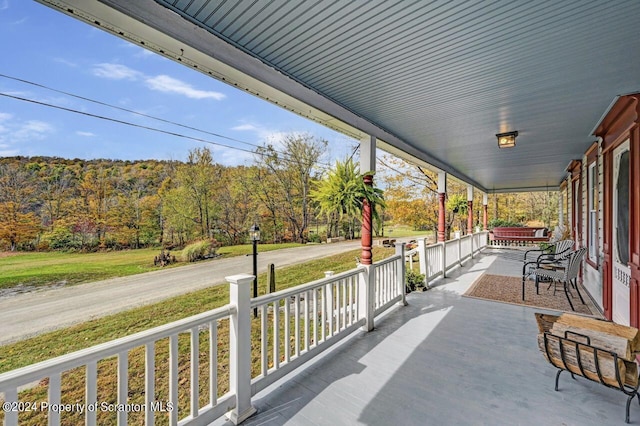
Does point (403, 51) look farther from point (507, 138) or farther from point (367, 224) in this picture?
point (507, 138)

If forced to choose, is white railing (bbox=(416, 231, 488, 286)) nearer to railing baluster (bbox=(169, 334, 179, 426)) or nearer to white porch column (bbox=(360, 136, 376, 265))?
white porch column (bbox=(360, 136, 376, 265))

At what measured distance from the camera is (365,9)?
1.63 meters

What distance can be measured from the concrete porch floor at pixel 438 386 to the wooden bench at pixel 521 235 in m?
10.8

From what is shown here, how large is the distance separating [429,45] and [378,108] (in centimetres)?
127

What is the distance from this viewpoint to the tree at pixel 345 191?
341 centimetres

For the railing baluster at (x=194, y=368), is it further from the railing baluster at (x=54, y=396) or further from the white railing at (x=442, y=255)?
the white railing at (x=442, y=255)

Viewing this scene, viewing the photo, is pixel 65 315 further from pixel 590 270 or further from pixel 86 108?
pixel 590 270

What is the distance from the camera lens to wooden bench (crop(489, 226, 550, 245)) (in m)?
12.1

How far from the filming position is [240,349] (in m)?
1.91

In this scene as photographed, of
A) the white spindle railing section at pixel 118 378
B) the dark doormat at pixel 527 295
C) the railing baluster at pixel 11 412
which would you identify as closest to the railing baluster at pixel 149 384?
the white spindle railing section at pixel 118 378

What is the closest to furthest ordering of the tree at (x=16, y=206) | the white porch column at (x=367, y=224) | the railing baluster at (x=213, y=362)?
the railing baluster at (x=213, y=362) < the white porch column at (x=367, y=224) < the tree at (x=16, y=206)

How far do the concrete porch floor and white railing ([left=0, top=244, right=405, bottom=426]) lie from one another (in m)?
0.21

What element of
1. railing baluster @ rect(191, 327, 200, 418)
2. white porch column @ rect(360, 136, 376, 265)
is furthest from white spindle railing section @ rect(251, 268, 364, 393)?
railing baluster @ rect(191, 327, 200, 418)

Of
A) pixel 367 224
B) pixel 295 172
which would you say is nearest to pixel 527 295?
pixel 367 224
